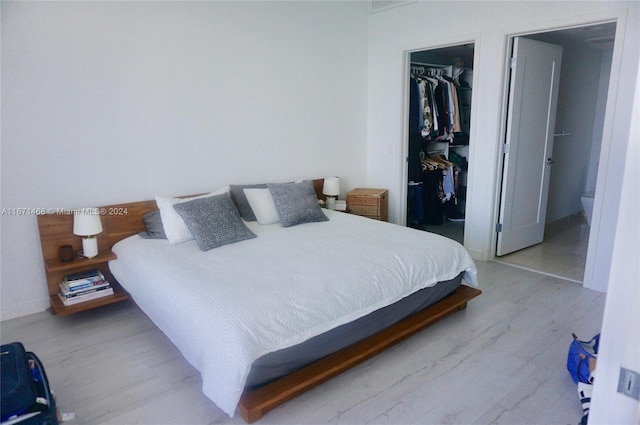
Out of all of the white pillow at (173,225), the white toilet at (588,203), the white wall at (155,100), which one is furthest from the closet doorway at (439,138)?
the white pillow at (173,225)

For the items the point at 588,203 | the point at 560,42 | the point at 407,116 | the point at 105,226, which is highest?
the point at 560,42

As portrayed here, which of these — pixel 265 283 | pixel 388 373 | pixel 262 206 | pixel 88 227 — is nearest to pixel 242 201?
pixel 262 206

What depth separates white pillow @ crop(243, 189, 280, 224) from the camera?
3.50m

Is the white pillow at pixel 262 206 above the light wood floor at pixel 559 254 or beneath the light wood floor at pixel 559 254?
above

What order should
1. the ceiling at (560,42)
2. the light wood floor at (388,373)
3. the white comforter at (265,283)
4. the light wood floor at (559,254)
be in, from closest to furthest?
the white comforter at (265,283), the light wood floor at (388,373), the light wood floor at (559,254), the ceiling at (560,42)

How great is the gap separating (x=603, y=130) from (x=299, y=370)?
2803mm

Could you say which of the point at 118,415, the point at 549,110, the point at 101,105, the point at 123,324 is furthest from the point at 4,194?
the point at 549,110

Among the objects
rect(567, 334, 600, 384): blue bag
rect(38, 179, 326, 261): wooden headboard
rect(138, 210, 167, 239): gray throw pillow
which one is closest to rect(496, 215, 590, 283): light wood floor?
rect(567, 334, 600, 384): blue bag

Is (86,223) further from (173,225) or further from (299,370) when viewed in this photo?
(299,370)

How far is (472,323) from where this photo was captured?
9.14ft

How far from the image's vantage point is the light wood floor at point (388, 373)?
6.40ft

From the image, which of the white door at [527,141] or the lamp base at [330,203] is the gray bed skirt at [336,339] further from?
the lamp base at [330,203]

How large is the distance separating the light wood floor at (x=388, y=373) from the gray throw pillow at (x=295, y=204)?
1319 millimetres

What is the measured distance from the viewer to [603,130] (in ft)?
9.93
